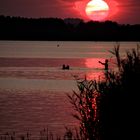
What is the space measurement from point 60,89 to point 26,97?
623 centimetres

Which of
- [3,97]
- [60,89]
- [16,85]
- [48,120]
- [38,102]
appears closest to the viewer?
[48,120]

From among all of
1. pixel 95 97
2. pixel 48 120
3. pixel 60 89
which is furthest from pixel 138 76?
pixel 60 89

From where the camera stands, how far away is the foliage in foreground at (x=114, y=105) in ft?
29.1

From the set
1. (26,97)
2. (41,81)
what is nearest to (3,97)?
(26,97)

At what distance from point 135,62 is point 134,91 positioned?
72 centimetres

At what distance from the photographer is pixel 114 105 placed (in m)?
9.16

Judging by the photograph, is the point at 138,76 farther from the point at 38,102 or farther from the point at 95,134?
the point at 38,102

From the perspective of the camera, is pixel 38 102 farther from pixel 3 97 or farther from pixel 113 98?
pixel 113 98

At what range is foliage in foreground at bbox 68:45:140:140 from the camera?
8.88 meters

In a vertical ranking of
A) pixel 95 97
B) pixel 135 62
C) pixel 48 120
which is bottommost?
pixel 48 120

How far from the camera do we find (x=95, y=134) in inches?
368

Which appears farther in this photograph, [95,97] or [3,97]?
[3,97]

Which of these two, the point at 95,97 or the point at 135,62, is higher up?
the point at 135,62

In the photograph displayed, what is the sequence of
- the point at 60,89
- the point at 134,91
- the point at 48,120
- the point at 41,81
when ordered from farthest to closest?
the point at 41,81, the point at 60,89, the point at 48,120, the point at 134,91
